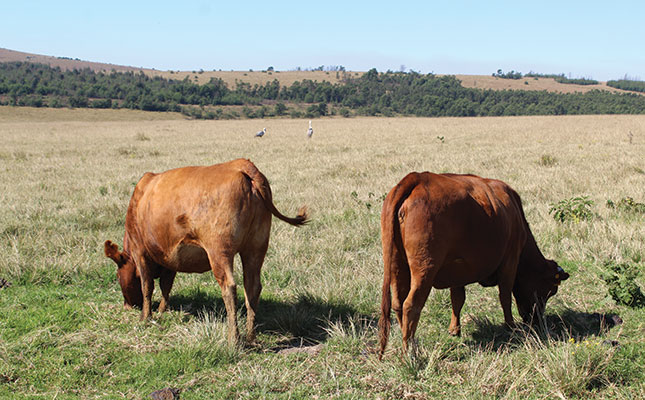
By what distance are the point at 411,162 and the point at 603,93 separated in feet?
358

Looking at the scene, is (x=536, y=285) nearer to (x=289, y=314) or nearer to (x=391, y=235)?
(x=391, y=235)

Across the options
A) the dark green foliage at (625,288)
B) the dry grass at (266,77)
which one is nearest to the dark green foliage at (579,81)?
the dry grass at (266,77)

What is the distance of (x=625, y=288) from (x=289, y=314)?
3326mm

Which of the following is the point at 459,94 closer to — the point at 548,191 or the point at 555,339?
the point at 548,191

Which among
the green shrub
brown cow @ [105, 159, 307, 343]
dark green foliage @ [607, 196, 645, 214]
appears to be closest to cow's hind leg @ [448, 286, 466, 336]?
brown cow @ [105, 159, 307, 343]

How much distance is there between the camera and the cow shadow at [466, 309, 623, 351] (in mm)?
4473

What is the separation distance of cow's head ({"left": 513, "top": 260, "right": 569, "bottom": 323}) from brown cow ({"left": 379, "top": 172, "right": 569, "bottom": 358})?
0.90 ft

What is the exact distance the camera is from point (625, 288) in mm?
4992

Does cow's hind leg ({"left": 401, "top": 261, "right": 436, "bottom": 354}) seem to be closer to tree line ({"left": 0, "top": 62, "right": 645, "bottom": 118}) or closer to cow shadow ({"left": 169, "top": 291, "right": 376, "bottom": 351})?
cow shadow ({"left": 169, "top": 291, "right": 376, "bottom": 351})

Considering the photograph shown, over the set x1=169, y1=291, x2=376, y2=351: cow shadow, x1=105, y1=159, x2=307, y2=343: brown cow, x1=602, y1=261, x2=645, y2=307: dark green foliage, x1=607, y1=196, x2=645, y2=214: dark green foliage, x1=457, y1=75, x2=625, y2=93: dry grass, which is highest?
x1=457, y1=75, x2=625, y2=93: dry grass

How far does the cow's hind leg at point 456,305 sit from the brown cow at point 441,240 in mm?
308

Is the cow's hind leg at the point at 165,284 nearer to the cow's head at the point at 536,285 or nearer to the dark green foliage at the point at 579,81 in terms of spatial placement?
the cow's head at the point at 536,285

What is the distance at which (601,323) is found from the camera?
452 centimetres

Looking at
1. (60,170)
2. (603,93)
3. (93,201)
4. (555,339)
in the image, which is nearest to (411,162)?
(93,201)
